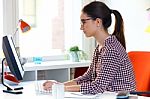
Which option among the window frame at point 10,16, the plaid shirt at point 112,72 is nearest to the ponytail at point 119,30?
the plaid shirt at point 112,72

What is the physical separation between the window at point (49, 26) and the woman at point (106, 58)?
1623 millimetres

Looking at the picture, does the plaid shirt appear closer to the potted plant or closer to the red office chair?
the red office chair

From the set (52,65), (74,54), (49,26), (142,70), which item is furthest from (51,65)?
(142,70)

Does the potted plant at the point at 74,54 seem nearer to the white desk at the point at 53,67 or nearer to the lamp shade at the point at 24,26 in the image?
the white desk at the point at 53,67

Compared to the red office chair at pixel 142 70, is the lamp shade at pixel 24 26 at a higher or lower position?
higher

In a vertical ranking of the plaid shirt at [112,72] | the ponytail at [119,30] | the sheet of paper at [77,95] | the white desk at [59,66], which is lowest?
the sheet of paper at [77,95]

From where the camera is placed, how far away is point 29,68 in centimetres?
355

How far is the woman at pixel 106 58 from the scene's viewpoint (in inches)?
87.7

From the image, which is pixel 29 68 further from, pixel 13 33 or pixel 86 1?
pixel 86 1

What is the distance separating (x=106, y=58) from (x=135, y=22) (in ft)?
6.79

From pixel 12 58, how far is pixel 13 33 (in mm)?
1549

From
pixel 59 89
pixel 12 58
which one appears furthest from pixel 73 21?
pixel 59 89

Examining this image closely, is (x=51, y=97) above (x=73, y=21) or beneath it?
beneath

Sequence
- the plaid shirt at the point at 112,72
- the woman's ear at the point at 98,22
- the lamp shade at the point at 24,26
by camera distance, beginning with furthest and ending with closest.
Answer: the lamp shade at the point at 24,26
the woman's ear at the point at 98,22
the plaid shirt at the point at 112,72
